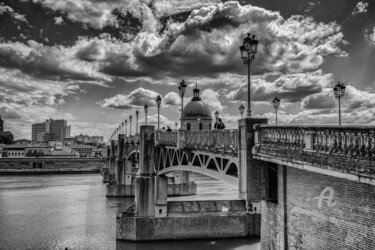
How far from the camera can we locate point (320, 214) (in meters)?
10.9

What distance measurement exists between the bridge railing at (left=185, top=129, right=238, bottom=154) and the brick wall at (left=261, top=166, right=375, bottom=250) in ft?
13.7

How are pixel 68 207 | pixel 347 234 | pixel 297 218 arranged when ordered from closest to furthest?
pixel 347 234 < pixel 297 218 < pixel 68 207

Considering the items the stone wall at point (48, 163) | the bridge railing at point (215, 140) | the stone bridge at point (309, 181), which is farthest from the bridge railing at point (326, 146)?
the stone wall at point (48, 163)

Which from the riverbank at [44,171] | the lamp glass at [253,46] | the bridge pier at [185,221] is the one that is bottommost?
the riverbank at [44,171]

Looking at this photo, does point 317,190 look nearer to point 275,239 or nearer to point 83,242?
point 275,239

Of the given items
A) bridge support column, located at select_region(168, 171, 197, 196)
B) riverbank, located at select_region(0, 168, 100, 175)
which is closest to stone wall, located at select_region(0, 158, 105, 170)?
riverbank, located at select_region(0, 168, 100, 175)

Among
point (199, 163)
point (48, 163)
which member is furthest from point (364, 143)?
point (48, 163)

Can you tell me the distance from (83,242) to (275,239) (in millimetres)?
17882

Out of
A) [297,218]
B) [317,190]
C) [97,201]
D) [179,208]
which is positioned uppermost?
[317,190]

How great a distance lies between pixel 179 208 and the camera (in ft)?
88.1

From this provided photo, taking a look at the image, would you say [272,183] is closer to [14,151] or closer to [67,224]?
[67,224]

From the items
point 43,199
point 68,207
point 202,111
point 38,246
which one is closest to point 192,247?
point 38,246

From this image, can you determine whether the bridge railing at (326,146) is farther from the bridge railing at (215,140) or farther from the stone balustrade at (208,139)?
the stone balustrade at (208,139)

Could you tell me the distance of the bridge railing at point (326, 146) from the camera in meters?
8.22
